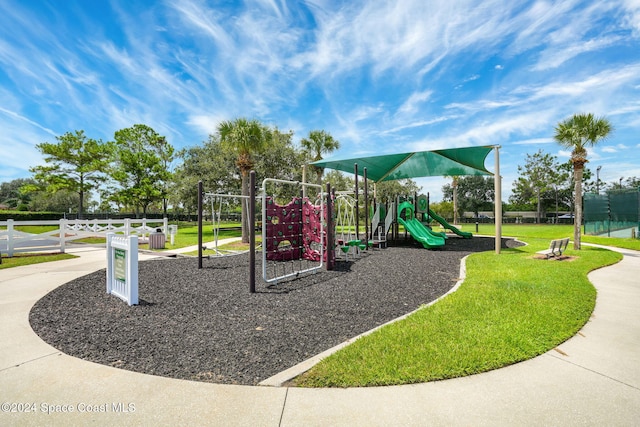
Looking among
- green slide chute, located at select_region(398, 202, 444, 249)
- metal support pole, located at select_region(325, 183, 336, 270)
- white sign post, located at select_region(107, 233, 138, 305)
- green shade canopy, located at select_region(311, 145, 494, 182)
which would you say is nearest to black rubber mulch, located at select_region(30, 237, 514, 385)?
white sign post, located at select_region(107, 233, 138, 305)

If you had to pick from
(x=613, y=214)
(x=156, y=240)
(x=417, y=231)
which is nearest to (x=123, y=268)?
(x=156, y=240)

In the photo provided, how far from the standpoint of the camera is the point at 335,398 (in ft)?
8.92

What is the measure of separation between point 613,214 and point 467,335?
22789mm

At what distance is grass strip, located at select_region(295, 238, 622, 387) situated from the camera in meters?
3.10

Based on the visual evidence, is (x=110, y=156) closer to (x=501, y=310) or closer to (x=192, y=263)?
(x=192, y=263)

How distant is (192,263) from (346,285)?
18.6 ft

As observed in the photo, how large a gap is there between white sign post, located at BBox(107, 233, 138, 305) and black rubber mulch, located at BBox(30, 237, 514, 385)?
0.21 meters

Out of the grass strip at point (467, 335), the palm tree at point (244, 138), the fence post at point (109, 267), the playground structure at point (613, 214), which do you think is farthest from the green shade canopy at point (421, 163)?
the fence post at point (109, 267)

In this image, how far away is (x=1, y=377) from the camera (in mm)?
3088

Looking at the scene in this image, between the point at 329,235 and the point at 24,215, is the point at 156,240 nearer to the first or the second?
the point at 329,235

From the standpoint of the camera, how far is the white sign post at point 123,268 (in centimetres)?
562

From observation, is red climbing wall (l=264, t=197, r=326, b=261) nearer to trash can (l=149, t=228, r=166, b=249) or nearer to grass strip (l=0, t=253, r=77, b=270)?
trash can (l=149, t=228, r=166, b=249)

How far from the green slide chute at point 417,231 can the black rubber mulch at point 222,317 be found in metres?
5.09

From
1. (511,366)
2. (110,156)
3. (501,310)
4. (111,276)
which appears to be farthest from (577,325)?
(110,156)
